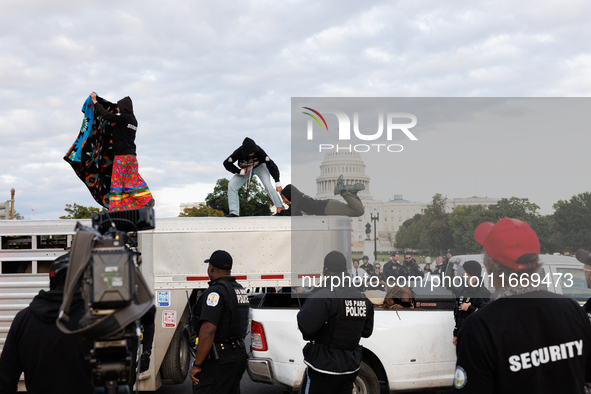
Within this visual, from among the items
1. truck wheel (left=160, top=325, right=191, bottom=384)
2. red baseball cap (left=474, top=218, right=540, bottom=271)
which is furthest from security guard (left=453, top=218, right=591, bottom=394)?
truck wheel (left=160, top=325, right=191, bottom=384)

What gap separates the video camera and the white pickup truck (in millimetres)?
4061

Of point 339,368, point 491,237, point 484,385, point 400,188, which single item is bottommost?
point 339,368

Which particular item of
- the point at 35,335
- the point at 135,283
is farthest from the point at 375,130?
the point at 35,335

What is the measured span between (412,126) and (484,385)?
230 centimetres

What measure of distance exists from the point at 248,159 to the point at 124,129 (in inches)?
70.0

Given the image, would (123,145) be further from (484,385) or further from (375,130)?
(484,385)

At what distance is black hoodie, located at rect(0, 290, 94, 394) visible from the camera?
2.53 meters

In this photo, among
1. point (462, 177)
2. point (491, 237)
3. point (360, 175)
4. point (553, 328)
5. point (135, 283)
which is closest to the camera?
point (135, 283)

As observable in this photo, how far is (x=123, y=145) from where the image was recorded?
6.63 metres

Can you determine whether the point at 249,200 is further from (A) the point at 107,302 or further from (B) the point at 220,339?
(A) the point at 107,302

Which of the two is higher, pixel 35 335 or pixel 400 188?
pixel 400 188

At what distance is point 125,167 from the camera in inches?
261

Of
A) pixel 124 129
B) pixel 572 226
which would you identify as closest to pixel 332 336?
pixel 572 226

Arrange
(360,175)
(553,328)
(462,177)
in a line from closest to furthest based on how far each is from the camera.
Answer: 1. (553,328)
2. (462,177)
3. (360,175)
